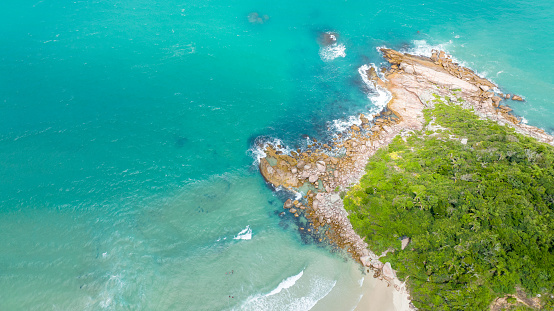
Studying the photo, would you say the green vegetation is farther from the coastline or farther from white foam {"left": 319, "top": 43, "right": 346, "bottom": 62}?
white foam {"left": 319, "top": 43, "right": 346, "bottom": 62}

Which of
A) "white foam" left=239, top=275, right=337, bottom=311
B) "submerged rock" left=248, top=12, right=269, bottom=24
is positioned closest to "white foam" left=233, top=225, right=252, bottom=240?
"white foam" left=239, top=275, right=337, bottom=311

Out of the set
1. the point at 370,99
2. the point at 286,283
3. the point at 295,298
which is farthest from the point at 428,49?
the point at 295,298

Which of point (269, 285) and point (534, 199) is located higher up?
point (534, 199)

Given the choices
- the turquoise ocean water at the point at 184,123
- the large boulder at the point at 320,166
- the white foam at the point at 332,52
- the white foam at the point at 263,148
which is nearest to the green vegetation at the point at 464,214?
the large boulder at the point at 320,166

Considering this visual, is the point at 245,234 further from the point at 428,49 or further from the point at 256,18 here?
the point at 428,49

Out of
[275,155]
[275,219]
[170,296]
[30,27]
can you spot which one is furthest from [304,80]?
[30,27]

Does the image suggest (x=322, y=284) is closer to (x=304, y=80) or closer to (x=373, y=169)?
(x=373, y=169)
